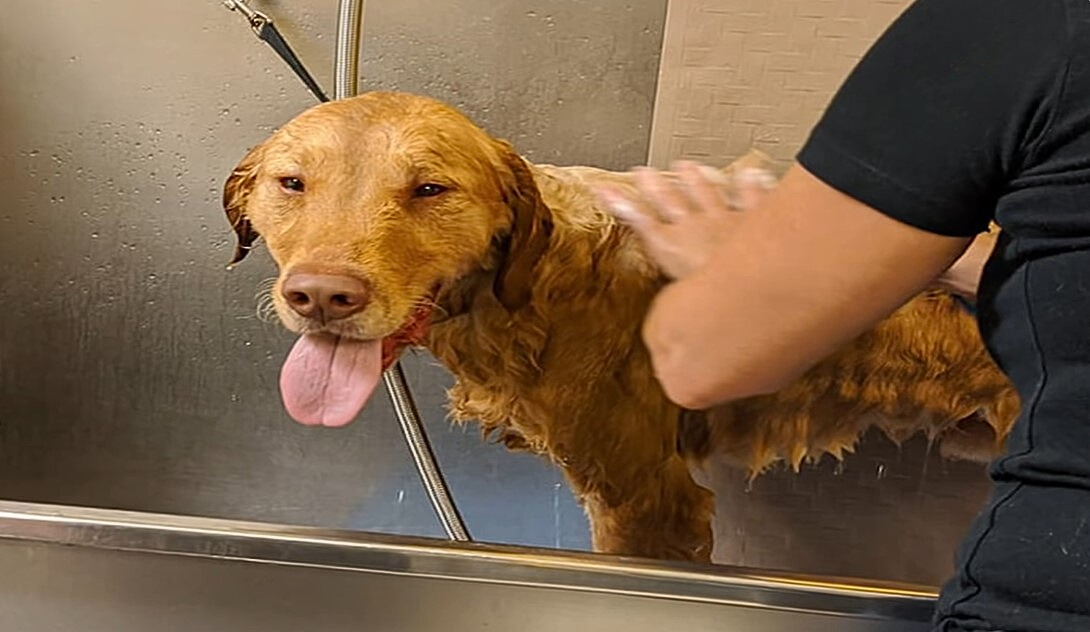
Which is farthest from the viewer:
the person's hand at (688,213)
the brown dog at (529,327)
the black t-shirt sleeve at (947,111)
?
the brown dog at (529,327)

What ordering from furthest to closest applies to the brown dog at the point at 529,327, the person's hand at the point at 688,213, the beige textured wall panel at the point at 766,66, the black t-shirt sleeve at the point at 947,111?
the beige textured wall panel at the point at 766,66 < the brown dog at the point at 529,327 < the person's hand at the point at 688,213 < the black t-shirt sleeve at the point at 947,111

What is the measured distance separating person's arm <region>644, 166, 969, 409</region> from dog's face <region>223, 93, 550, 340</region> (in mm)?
274

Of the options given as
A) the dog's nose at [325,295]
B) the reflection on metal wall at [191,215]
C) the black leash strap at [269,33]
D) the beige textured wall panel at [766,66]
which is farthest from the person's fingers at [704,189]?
the black leash strap at [269,33]

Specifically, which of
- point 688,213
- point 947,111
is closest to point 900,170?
point 947,111

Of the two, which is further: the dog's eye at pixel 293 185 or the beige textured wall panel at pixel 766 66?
the beige textured wall panel at pixel 766 66

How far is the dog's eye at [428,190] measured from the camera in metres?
0.93

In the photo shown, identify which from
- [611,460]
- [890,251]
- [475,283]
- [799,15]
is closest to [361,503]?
[611,460]

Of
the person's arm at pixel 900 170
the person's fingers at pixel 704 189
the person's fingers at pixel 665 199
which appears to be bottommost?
the person's fingers at pixel 665 199

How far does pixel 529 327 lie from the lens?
1.05 metres

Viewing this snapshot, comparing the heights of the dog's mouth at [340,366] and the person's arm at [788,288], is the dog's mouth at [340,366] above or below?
below

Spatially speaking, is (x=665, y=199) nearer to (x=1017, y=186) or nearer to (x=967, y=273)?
(x=967, y=273)

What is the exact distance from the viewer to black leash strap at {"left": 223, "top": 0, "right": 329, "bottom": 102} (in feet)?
4.74

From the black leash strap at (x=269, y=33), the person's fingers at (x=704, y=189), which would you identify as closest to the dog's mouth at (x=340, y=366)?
the person's fingers at (x=704, y=189)

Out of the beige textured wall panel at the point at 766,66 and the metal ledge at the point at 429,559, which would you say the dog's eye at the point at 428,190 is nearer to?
the metal ledge at the point at 429,559
